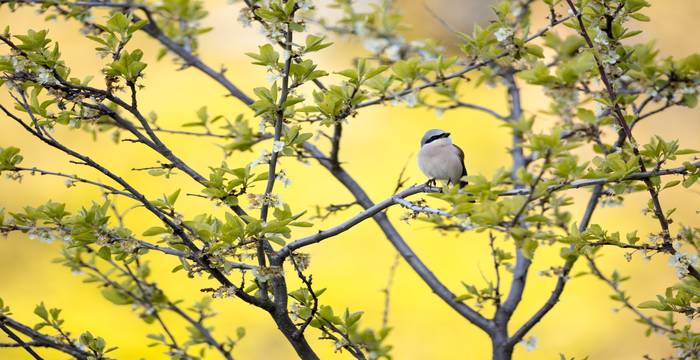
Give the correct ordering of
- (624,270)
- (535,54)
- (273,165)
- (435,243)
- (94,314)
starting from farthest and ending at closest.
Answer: (624,270)
(435,243)
(94,314)
(535,54)
(273,165)

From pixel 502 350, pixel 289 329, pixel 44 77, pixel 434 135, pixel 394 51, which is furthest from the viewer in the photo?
pixel 394 51

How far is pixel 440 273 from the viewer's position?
5.22 m

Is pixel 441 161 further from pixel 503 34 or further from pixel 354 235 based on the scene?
pixel 354 235

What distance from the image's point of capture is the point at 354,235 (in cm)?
563

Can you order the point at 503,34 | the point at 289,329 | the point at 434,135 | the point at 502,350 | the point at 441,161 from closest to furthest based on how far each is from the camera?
the point at 289,329
the point at 503,34
the point at 502,350
the point at 441,161
the point at 434,135

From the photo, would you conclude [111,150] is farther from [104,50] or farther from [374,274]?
[104,50]

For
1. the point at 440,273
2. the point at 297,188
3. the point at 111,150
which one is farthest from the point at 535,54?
the point at 111,150

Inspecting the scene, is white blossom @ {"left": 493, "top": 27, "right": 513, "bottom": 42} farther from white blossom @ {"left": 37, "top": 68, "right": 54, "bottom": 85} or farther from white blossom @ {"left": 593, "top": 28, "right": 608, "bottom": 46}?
white blossom @ {"left": 37, "top": 68, "right": 54, "bottom": 85}

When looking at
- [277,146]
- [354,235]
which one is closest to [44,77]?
[277,146]

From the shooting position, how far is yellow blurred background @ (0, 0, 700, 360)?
5082 millimetres

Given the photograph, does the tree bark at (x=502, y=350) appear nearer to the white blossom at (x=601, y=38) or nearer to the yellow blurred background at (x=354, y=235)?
the white blossom at (x=601, y=38)

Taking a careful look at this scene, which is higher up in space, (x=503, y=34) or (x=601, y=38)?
(x=503, y=34)

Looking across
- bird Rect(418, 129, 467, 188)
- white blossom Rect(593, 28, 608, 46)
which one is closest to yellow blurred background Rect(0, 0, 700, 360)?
bird Rect(418, 129, 467, 188)

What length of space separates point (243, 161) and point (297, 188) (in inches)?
18.1
